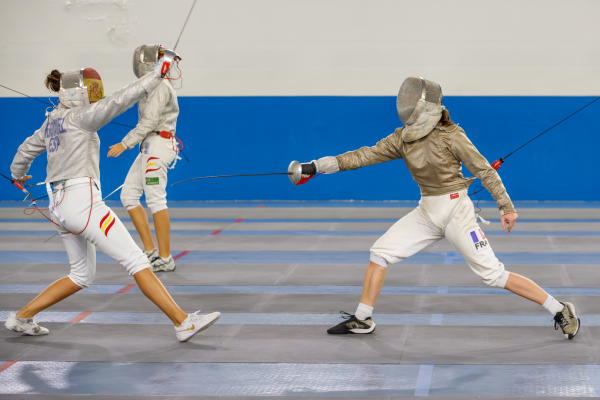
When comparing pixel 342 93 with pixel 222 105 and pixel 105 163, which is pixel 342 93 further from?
pixel 105 163

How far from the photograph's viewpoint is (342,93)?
344 inches

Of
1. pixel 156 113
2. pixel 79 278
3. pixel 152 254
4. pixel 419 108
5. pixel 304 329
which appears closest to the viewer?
pixel 419 108

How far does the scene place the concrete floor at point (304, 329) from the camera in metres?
2.83

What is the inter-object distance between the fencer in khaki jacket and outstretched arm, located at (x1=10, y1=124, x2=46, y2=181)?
1.60 metres

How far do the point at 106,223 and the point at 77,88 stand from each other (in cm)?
69

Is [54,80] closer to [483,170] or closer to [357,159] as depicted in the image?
[357,159]

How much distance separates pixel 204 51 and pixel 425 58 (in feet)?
9.49

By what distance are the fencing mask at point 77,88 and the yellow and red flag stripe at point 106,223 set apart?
0.58 metres

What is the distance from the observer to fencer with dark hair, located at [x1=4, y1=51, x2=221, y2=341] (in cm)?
326

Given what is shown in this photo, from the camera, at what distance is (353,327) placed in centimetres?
348

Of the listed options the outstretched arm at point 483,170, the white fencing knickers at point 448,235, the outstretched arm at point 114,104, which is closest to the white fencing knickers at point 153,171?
the outstretched arm at point 114,104

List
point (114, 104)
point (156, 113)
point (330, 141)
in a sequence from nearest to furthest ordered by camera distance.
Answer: point (114, 104) < point (156, 113) < point (330, 141)

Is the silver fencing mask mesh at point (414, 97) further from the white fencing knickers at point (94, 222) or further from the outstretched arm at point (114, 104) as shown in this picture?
the white fencing knickers at point (94, 222)

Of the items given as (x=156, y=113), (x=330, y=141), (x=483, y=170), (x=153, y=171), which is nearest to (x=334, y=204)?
(x=330, y=141)
